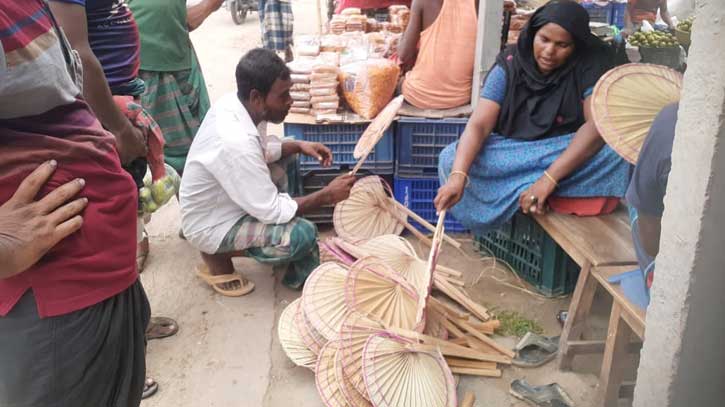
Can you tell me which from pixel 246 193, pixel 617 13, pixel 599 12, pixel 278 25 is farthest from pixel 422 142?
pixel 617 13

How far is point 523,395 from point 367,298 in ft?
2.45

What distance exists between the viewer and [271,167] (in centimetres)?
345

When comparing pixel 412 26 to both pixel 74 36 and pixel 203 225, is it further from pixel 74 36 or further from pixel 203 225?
pixel 74 36

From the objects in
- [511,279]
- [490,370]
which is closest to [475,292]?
[511,279]

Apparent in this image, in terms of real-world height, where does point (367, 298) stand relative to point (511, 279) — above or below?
above

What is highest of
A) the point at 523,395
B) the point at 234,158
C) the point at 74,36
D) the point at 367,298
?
the point at 74,36

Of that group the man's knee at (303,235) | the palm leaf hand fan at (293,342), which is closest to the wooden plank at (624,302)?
the palm leaf hand fan at (293,342)

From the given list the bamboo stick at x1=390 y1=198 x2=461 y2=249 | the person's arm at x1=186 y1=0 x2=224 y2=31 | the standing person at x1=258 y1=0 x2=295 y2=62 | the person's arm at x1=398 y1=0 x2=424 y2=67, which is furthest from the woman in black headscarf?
the standing person at x1=258 y1=0 x2=295 y2=62

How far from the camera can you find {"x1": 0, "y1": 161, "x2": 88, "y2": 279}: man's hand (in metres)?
1.16

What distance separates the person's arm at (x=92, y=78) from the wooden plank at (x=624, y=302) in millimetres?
1843

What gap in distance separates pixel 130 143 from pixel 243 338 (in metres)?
1.14

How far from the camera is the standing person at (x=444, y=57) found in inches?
145

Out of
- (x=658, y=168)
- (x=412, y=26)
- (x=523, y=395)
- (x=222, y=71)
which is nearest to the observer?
(x=658, y=168)

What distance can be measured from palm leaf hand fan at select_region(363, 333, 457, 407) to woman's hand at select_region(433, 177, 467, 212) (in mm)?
708
